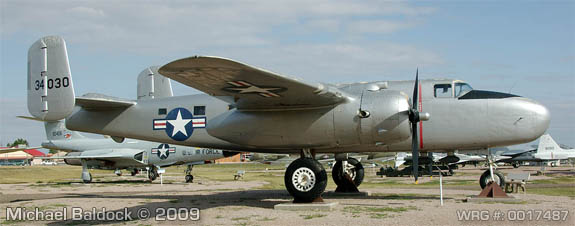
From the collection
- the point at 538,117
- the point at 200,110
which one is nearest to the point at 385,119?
the point at 538,117

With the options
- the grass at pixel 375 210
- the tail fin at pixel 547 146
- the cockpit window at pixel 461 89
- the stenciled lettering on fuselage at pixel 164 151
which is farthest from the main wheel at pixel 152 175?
the tail fin at pixel 547 146

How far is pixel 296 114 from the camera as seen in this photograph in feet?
39.8

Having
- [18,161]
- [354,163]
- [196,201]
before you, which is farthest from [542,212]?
[18,161]

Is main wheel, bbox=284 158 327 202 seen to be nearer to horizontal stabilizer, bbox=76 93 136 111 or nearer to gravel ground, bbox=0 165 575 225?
gravel ground, bbox=0 165 575 225

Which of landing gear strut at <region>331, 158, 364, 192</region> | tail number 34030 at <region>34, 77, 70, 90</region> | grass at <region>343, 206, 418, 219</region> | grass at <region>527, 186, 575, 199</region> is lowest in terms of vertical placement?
grass at <region>527, 186, 575, 199</region>

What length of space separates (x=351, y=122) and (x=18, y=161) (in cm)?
15983

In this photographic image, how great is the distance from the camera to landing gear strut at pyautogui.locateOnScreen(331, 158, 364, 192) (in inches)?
637

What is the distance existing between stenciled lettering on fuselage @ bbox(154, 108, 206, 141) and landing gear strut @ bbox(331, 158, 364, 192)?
15.7 ft

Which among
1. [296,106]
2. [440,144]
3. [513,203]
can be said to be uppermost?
[296,106]

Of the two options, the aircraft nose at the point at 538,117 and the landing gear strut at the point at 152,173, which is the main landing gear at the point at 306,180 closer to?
the aircraft nose at the point at 538,117

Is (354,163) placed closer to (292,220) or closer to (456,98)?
(456,98)

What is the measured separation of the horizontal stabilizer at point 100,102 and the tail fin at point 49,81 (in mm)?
1040

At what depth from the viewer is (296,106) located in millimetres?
12094

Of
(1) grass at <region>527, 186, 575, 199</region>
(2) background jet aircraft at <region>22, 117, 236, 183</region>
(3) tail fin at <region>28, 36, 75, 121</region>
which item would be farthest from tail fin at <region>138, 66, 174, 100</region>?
(1) grass at <region>527, 186, 575, 199</region>
